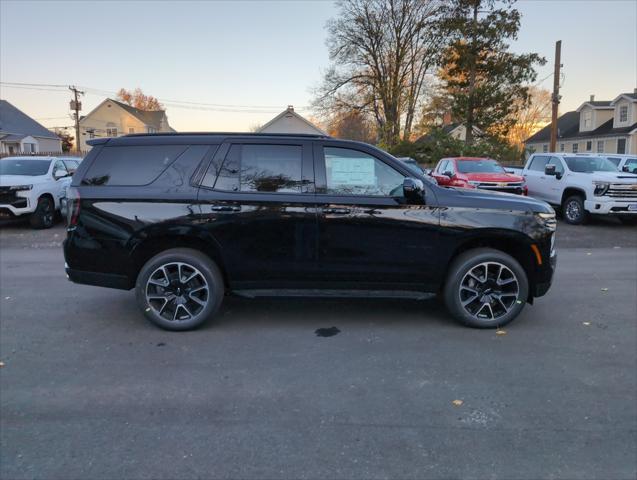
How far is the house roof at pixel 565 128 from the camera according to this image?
47625 mm

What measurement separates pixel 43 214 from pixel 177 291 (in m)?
9.30

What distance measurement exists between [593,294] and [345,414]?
4.58m

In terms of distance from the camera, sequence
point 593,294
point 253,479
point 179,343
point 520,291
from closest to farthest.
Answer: point 253,479 → point 179,343 → point 520,291 → point 593,294

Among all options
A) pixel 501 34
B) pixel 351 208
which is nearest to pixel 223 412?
pixel 351 208

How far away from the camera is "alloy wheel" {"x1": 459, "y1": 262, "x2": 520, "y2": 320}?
495cm

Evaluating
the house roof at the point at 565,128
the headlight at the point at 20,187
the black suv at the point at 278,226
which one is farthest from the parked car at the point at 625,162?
the house roof at the point at 565,128

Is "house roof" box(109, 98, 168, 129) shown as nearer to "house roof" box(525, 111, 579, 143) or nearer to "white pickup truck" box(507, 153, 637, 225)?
"house roof" box(525, 111, 579, 143)

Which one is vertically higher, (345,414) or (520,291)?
(520,291)

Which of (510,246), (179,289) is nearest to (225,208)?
(179,289)

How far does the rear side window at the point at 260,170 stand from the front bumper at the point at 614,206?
10065mm

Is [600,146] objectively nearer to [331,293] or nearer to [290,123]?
[290,123]

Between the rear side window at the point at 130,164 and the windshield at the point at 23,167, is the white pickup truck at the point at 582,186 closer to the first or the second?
the rear side window at the point at 130,164

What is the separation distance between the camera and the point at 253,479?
8.77ft

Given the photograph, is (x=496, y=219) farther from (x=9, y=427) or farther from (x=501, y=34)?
(x=501, y=34)
